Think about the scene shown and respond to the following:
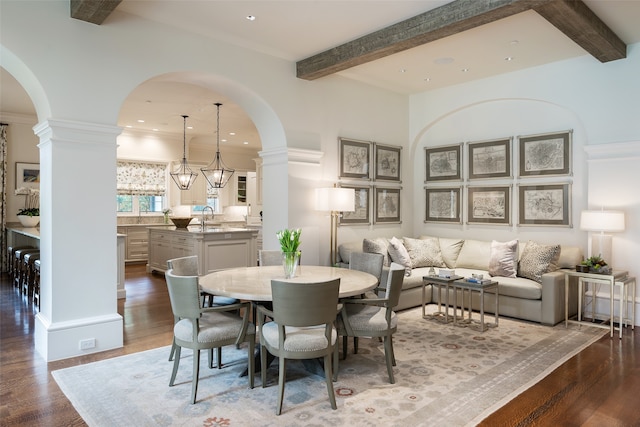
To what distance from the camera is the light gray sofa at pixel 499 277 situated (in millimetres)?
4605

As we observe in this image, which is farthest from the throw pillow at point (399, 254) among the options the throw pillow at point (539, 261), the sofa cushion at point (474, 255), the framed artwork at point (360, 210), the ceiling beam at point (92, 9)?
the ceiling beam at point (92, 9)

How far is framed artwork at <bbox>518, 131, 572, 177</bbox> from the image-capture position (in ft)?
17.3

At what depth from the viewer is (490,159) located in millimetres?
5934

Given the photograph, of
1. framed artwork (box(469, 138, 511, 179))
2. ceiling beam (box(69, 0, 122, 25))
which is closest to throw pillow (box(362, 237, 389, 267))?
framed artwork (box(469, 138, 511, 179))

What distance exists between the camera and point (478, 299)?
510cm

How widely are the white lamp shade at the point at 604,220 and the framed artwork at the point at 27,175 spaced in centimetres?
906

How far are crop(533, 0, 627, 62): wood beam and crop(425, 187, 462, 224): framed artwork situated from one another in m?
2.44

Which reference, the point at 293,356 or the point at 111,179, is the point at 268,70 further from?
the point at 293,356

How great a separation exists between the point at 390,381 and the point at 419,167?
4267 mm

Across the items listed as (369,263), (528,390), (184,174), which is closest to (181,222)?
(184,174)

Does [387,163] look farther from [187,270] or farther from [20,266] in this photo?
[20,266]

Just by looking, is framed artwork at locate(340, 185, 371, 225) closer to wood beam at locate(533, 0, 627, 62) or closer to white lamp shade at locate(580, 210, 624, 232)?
white lamp shade at locate(580, 210, 624, 232)

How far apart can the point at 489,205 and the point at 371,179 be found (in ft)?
5.49

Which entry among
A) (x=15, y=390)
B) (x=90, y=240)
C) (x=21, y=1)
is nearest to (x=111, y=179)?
(x=90, y=240)
